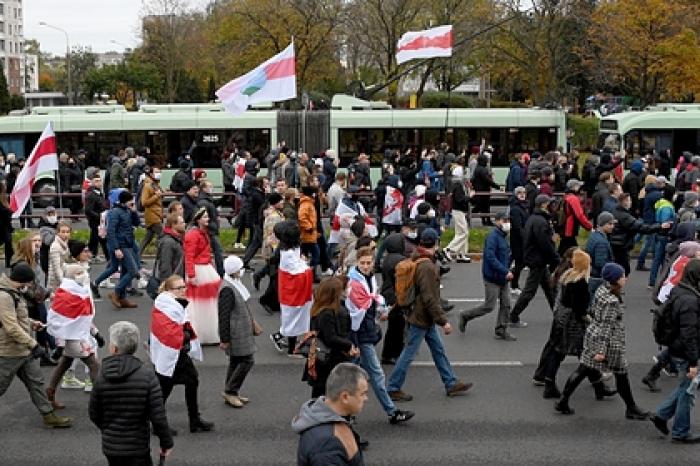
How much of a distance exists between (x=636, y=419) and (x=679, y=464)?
1131 millimetres

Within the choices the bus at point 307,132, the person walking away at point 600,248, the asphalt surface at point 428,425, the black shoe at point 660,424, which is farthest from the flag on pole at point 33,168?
the bus at point 307,132

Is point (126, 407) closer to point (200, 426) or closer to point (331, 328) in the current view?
point (331, 328)

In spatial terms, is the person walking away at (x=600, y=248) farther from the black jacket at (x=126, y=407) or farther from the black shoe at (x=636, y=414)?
the black jacket at (x=126, y=407)

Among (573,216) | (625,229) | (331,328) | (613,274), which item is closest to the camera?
(331,328)

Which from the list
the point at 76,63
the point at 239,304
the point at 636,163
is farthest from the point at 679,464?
the point at 76,63

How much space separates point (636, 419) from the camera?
9617 millimetres

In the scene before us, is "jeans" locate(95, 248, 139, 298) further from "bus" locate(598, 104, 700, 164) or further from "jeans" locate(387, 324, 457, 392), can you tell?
"bus" locate(598, 104, 700, 164)

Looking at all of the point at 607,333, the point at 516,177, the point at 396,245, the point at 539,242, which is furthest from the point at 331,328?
the point at 516,177

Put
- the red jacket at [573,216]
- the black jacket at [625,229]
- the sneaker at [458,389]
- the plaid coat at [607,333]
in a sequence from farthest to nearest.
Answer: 1. the red jacket at [573,216]
2. the black jacket at [625,229]
3. the sneaker at [458,389]
4. the plaid coat at [607,333]

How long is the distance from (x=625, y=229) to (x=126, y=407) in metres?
9.36

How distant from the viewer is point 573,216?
15.0 meters

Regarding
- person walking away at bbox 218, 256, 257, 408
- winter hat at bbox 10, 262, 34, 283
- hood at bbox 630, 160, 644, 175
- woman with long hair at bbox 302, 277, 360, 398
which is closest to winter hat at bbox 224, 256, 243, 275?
person walking away at bbox 218, 256, 257, 408

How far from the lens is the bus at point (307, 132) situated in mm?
28938

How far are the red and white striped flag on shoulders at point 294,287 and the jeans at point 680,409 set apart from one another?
4.08 m
